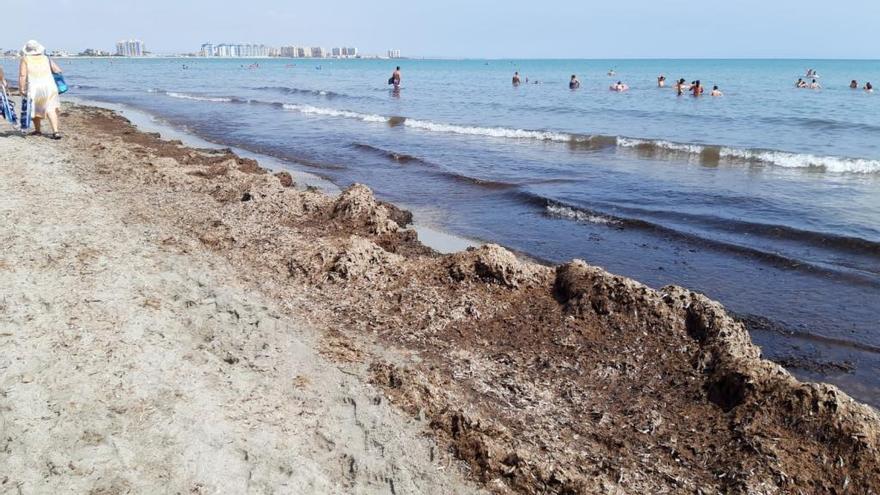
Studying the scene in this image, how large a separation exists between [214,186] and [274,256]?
337 centimetres

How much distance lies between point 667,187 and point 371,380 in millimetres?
10248

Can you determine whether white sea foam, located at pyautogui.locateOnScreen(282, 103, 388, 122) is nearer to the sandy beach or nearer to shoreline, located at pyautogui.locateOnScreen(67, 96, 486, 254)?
shoreline, located at pyautogui.locateOnScreen(67, 96, 486, 254)

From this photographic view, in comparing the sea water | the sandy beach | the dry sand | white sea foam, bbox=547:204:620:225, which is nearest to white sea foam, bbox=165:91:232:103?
the sea water

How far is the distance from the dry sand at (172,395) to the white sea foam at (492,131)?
1605 cm

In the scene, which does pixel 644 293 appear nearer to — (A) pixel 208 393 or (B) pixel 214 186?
(A) pixel 208 393

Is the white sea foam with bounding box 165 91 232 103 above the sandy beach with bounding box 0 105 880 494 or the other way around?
above

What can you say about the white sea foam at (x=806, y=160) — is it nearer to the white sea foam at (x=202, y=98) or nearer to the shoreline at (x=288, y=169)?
the shoreline at (x=288, y=169)

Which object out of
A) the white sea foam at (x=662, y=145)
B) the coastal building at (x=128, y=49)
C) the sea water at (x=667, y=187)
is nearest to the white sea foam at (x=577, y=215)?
the sea water at (x=667, y=187)

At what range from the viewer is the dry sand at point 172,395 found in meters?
2.68

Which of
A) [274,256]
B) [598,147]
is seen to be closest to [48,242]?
[274,256]

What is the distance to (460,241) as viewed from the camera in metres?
8.34

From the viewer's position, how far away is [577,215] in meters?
9.96

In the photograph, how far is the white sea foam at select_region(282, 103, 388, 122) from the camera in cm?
2509

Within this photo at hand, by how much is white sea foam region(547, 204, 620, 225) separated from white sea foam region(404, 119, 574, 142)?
949 cm
